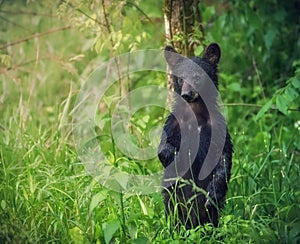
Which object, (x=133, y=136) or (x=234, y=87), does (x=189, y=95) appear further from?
(x=234, y=87)

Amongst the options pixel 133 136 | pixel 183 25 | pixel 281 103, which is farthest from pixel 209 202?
pixel 183 25

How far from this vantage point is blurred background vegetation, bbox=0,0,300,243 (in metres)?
5.46

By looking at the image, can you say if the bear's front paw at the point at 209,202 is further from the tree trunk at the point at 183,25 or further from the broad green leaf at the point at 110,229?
the tree trunk at the point at 183,25

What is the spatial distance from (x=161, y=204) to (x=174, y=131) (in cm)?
58

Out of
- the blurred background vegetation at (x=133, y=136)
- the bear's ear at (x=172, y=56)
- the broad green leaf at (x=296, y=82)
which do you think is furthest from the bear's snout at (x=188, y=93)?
the broad green leaf at (x=296, y=82)

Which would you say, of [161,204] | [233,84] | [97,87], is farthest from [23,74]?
[161,204]

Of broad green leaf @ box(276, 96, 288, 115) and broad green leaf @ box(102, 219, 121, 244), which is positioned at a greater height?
broad green leaf @ box(276, 96, 288, 115)

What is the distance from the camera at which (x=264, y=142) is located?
740cm

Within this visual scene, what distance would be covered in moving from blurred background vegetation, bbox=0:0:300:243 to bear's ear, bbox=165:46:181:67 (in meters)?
0.54

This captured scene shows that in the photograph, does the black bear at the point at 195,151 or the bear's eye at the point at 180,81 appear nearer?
the black bear at the point at 195,151

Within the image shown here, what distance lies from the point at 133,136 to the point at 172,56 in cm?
97

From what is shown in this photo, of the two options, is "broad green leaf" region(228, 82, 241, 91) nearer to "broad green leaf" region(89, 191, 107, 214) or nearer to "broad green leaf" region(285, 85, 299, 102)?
"broad green leaf" region(285, 85, 299, 102)

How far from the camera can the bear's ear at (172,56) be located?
609 centimetres

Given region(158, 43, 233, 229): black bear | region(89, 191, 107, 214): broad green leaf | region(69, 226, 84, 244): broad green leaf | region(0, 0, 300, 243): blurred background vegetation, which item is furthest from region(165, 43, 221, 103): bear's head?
region(69, 226, 84, 244): broad green leaf
